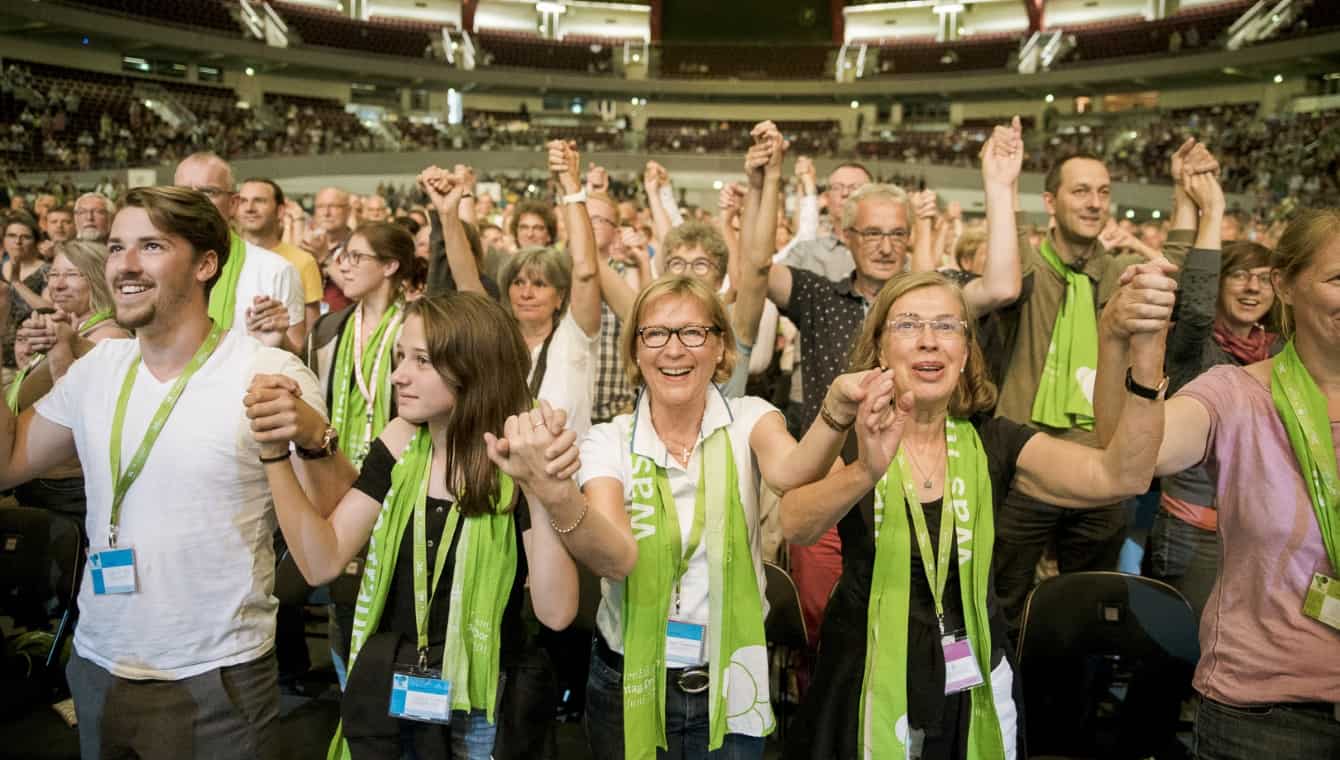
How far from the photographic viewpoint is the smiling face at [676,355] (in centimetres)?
180

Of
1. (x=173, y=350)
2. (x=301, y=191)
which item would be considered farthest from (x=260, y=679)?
(x=301, y=191)

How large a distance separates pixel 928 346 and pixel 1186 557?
144 centimetres

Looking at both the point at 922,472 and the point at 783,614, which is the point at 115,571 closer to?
the point at 783,614

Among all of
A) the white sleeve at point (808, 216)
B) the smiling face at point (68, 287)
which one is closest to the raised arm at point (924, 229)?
the white sleeve at point (808, 216)

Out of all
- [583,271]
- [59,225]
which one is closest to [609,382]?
[583,271]

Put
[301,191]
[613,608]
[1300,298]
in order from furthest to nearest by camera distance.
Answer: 1. [301,191]
2. [613,608]
3. [1300,298]

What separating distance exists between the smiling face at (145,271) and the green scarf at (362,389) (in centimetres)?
130

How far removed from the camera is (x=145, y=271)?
1679mm

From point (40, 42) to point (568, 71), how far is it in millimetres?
15886

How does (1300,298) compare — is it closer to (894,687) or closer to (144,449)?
(894,687)

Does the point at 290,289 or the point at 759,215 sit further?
the point at 290,289

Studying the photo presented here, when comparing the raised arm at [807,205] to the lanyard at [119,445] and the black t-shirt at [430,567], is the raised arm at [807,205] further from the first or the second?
the lanyard at [119,445]

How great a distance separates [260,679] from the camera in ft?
5.70

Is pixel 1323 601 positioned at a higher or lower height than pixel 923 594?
higher
